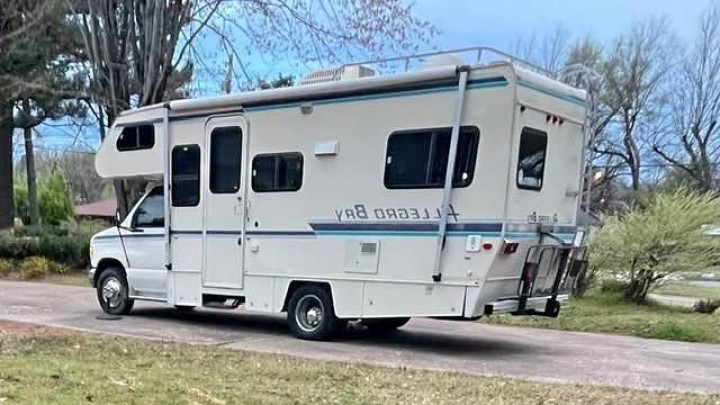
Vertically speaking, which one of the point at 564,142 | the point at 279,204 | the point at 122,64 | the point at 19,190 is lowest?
the point at 19,190

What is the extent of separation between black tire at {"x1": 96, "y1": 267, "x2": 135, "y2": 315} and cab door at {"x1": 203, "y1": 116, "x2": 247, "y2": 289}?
188 centimetres

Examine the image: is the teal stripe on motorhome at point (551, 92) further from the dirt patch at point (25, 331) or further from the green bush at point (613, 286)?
the green bush at point (613, 286)

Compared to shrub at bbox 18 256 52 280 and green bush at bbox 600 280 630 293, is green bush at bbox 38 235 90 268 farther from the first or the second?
green bush at bbox 600 280 630 293

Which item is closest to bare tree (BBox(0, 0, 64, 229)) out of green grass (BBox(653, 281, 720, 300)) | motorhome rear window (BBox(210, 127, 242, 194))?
motorhome rear window (BBox(210, 127, 242, 194))

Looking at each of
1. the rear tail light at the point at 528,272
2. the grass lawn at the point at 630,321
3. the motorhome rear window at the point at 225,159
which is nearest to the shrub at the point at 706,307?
the grass lawn at the point at 630,321

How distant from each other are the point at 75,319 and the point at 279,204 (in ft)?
12.2

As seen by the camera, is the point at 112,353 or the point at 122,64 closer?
the point at 112,353

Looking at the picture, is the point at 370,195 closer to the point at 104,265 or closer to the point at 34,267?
the point at 104,265

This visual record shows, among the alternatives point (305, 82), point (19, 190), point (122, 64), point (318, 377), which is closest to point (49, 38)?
point (122, 64)

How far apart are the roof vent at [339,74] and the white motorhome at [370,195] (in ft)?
0.07

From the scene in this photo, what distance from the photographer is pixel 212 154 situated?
10.2 metres

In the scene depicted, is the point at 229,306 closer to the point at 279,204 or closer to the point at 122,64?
the point at 279,204

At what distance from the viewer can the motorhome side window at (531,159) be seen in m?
8.31

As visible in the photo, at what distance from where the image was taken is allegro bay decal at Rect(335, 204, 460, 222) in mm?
8367
